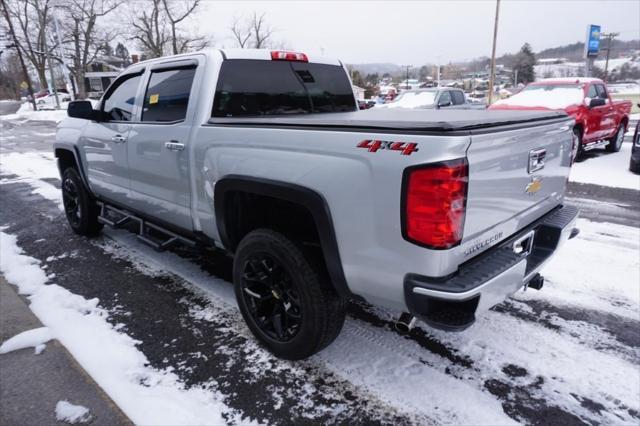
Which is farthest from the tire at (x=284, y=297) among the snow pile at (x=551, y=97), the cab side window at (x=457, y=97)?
the cab side window at (x=457, y=97)

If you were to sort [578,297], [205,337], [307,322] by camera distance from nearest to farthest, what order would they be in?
[307,322] < [205,337] < [578,297]

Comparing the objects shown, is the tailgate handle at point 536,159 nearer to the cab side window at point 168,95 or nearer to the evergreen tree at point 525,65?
the cab side window at point 168,95

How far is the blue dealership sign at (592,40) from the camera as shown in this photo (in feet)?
72.1

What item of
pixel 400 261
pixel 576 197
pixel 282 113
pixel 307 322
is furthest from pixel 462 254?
pixel 576 197

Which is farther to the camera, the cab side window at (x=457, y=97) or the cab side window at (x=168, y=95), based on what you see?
the cab side window at (x=457, y=97)

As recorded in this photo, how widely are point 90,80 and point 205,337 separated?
77848mm

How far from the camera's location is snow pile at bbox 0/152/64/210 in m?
7.64

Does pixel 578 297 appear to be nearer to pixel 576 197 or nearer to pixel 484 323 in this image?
pixel 484 323

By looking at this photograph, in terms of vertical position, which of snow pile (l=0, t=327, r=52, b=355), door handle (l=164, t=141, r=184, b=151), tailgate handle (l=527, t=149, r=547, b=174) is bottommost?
snow pile (l=0, t=327, r=52, b=355)

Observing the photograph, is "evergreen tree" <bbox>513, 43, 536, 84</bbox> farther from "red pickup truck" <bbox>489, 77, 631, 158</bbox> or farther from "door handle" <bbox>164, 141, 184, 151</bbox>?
"door handle" <bbox>164, 141, 184, 151</bbox>

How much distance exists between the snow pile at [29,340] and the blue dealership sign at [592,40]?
2669 cm

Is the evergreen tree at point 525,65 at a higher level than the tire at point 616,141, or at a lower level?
higher

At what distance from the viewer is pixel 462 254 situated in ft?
6.65

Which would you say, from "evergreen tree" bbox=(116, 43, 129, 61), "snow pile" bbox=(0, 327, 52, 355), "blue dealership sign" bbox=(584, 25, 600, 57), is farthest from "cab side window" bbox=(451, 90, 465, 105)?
"evergreen tree" bbox=(116, 43, 129, 61)
